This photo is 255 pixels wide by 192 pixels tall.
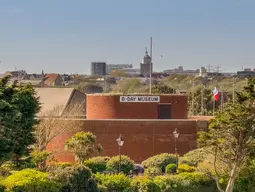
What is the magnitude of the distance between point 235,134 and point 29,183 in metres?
11.0

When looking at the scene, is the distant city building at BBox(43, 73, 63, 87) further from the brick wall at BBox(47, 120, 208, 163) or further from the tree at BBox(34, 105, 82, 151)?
the brick wall at BBox(47, 120, 208, 163)

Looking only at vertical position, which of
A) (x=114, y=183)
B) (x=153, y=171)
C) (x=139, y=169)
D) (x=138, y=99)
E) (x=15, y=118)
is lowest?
(x=139, y=169)

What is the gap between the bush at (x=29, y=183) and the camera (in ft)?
71.7

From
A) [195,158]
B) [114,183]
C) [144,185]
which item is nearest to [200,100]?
[195,158]

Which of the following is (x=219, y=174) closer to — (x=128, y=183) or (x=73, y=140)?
(x=128, y=183)

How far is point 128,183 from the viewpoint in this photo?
25.8 metres

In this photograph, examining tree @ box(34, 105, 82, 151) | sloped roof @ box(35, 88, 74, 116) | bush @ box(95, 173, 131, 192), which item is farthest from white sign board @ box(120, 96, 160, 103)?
bush @ box(95, 173, 131, 192)

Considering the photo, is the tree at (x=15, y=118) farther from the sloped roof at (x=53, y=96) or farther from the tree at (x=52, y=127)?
the sloped roof at (x=53, y=96)

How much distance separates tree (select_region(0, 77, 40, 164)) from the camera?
24.4 metres

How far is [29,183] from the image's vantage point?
2211 centimetres

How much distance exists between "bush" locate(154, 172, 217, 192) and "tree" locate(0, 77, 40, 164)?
5.92 metres

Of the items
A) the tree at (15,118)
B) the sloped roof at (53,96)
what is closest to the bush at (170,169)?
the tree at (15,118)

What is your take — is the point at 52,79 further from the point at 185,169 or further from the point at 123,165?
the point at 185,169

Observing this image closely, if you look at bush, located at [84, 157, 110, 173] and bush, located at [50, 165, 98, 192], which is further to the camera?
bush, located at [84, 157, 110, 173]
